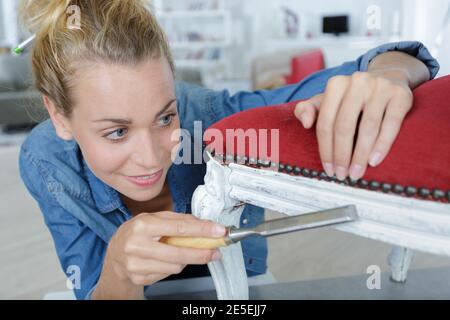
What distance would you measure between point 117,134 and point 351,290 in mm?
528

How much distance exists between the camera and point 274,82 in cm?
377

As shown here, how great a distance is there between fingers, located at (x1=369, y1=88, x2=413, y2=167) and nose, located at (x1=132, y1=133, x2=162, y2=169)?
0.36 meters

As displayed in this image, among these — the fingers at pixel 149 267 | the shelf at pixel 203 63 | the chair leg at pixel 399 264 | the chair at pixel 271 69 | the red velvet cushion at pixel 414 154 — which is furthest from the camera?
the shelf at pixel 203 63

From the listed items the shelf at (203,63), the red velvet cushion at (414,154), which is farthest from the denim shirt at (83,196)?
the shelf at (203,63)

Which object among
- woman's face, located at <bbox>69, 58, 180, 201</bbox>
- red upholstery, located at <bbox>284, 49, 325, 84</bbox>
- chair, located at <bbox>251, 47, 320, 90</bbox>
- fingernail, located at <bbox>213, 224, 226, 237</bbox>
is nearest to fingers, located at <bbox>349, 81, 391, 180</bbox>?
fingernail, located at <bbox>213, 224, 226, 237</bbox>

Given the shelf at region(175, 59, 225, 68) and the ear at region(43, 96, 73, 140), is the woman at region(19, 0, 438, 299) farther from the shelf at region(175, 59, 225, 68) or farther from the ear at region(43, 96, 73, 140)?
the shelf at region(175, 59, 225, 68)

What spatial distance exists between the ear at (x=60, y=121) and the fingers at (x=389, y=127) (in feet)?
1.76

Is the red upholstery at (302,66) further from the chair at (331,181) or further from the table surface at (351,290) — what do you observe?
the chair at (331,181)

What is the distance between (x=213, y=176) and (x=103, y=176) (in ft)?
1.00

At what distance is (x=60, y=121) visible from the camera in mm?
796

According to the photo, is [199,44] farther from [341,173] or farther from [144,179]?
[341,173]

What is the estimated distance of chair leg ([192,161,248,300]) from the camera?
520 mm

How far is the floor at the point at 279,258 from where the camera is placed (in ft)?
4.97
